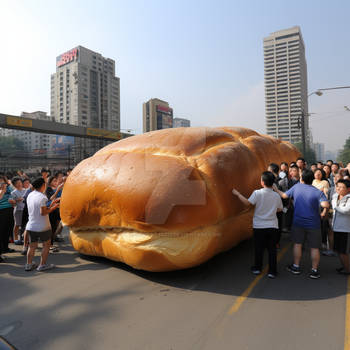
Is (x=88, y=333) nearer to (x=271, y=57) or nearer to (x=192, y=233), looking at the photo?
(x=192, y=233)

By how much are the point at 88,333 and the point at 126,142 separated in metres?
2.96

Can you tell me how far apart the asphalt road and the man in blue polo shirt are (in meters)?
0.25

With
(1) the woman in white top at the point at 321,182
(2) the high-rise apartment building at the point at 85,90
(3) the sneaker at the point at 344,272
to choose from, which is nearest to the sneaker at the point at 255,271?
(3) the sneaker at the point at 344,272

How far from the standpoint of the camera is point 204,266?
4.03m

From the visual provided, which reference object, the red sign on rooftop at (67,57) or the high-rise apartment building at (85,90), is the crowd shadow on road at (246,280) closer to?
the high-rise apartment building at (85,90)

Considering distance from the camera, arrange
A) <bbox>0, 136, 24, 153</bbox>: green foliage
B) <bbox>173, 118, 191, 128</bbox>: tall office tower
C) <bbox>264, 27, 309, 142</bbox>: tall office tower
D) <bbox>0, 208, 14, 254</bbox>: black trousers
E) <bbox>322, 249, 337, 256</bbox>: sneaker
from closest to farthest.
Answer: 1. <bbox>322, 249, 337, 256</bbox>: sneaker
2. <bbox>0, 208, 14, 254</bbox>: black trousers
3. <bbox>264, 27, 309, 142</bbox>: tall office tower
4. <bbox>0, 136, 24, 153</bbox>: green foliage
5. <bbox>173, 118, 191, 128</bbox>: tall office tower

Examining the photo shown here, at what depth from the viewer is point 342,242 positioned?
146 inches

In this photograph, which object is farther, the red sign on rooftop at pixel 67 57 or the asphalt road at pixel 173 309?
the red sign on rooftop at pixel 67 57

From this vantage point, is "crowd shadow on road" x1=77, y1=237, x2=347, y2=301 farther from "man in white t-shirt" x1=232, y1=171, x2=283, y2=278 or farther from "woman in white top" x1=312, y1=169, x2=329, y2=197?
"woman in white top" x1=312, y1=169, x2=329, y2=197

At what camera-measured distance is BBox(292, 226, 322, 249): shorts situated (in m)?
3.64

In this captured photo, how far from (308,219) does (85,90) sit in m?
102

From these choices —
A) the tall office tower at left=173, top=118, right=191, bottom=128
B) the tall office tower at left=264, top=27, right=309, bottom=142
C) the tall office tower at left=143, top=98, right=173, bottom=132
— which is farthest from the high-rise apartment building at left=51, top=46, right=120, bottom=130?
the tall office tower at left=264, top=27, right=309, bottom=142

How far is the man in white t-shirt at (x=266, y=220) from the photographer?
12.0ft

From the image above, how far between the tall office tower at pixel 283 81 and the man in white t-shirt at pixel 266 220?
55.4m
